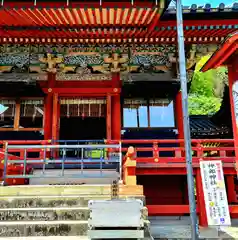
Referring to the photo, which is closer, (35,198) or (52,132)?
(35,198)

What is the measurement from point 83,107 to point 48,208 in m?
5.49

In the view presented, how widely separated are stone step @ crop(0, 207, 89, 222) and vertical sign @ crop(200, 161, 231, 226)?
114 inches

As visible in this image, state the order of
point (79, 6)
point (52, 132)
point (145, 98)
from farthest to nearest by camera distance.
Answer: point (145, 98), point (52, 132), point (79, 6)

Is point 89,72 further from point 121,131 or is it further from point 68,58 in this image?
point 121,131

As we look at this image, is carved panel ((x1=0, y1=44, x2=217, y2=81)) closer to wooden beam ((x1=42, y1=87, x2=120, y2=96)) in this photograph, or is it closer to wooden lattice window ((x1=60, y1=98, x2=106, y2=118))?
wooden beam ((x1=42, y1=87, x2=120, y2=96))

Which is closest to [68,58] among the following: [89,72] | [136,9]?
[89,72]

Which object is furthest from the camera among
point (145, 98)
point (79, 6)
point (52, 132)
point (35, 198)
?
point (145, 98)

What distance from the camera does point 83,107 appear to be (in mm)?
10719

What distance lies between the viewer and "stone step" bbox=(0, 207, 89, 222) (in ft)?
18.1

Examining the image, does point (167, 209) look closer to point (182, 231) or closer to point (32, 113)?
point (182, 231)

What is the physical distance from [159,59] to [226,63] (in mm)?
4539

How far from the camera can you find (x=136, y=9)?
7.52m

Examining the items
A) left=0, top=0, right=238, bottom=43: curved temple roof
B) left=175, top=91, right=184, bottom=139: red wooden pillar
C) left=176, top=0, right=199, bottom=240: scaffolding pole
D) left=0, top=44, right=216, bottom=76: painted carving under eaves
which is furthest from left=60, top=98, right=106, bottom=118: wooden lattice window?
left=176, top=0, right=199, bottom=240: scaffolding pole

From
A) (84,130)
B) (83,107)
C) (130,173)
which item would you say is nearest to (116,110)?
(83,107)
